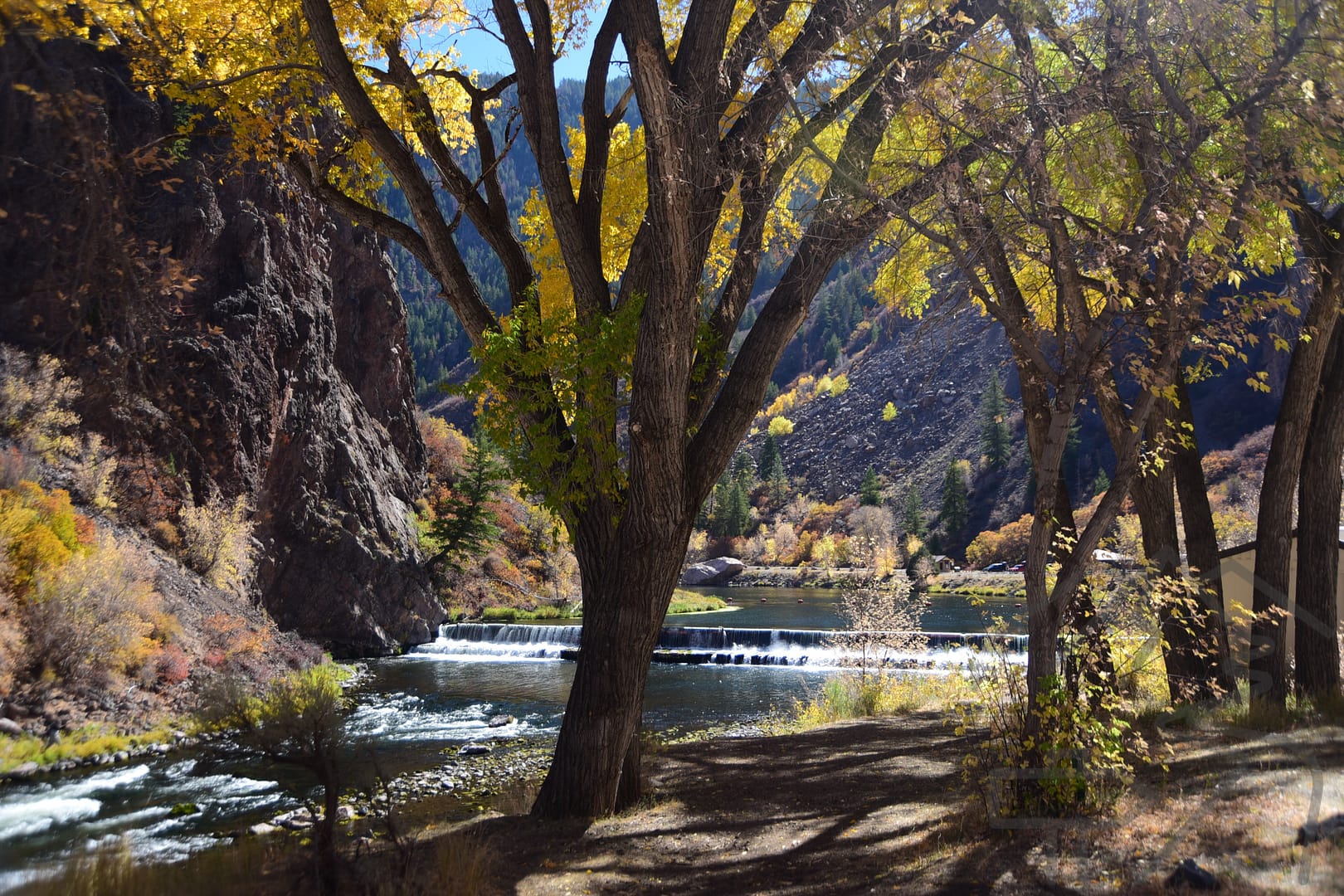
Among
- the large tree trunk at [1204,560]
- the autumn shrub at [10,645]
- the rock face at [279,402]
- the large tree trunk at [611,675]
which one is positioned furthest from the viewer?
the rock face at [279,402]

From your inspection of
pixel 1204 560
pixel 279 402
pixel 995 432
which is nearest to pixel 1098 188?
pixel 1204 560

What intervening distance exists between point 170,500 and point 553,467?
55.6 feet

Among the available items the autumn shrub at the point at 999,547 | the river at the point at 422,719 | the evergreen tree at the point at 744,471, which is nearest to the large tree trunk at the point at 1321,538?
the river at the point at 422,719

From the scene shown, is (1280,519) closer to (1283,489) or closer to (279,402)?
(1283,489)

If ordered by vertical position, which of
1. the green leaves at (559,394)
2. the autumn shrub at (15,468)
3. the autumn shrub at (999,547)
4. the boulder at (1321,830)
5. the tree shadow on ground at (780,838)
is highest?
the autumn shrub at (15,468)

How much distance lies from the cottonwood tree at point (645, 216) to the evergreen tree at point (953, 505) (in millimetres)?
71917

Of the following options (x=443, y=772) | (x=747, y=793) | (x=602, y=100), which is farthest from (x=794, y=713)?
(x=602, y=100)

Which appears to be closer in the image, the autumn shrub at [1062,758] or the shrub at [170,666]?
the autumn shrub at [1062,758]

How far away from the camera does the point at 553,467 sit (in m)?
6.30

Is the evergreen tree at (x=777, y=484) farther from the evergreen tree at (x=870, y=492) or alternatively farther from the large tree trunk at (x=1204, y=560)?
the large tree trunk at (x=1204, y=560)

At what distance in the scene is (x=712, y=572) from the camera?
210ft

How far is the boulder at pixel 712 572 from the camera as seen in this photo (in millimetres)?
64000

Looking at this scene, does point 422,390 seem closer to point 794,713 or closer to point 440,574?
point 440,574

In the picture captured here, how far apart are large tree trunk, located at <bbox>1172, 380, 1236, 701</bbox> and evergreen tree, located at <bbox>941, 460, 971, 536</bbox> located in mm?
68585
